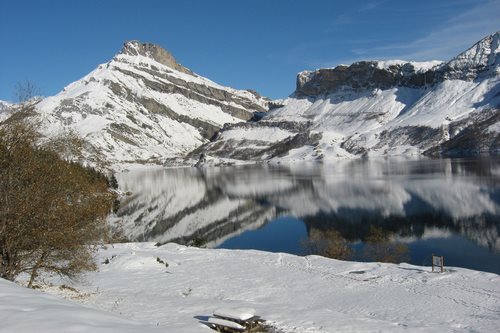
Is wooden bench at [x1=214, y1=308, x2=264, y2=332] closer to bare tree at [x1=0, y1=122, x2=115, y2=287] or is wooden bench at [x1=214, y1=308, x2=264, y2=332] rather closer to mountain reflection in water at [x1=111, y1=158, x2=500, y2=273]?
bare tree at [x1=0, y1=122, x2=115, y2=287]

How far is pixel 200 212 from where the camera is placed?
118438 millimetres

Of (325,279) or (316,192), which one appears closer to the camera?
(325,279)

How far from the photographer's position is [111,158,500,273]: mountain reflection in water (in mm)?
64438

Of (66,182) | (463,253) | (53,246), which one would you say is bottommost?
(463,253)

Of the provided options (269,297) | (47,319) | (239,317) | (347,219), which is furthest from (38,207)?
(347,219)

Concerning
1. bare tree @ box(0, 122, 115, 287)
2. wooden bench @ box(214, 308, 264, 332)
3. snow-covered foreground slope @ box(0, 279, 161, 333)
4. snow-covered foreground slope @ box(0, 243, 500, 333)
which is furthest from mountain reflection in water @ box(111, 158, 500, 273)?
snow-covered foreground slope @ box(0, 279, 161, 333)

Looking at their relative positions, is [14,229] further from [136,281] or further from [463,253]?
[463,253]

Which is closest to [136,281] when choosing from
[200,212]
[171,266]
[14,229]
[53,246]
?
[171,266]

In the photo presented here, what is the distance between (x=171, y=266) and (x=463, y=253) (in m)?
41.1

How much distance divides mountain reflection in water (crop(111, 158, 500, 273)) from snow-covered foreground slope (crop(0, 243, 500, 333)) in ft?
72.8

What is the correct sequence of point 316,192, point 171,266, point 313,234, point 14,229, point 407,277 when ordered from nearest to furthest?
point 14,229 → point 407,277 → point 171,266 → point 313,234 → point 316,192

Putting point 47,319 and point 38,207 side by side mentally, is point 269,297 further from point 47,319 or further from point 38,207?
point 47,319

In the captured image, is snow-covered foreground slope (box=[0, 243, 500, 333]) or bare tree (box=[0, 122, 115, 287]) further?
bare tree (box=[0, 122, 115, 287])

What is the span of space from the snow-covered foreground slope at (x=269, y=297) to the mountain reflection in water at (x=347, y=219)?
22.2 meters
